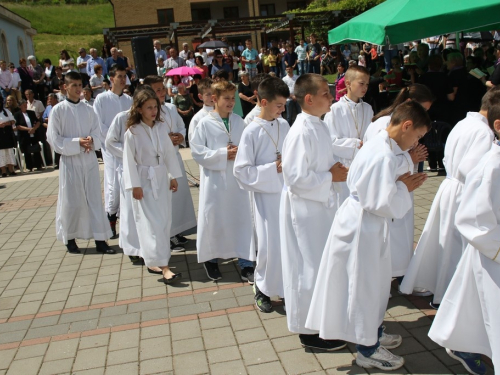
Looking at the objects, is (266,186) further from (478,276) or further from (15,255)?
(15,255)

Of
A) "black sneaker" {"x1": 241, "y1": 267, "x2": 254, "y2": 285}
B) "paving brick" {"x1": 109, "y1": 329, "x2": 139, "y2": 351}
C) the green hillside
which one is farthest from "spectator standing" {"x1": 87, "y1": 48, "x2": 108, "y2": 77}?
the green hillside

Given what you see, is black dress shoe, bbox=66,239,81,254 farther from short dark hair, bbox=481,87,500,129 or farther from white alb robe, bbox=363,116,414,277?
short dark hair, bbox=481,87,500,129

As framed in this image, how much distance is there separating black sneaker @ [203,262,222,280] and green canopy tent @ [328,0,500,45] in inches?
146

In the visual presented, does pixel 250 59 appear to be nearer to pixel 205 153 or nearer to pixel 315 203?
pixel 205 153

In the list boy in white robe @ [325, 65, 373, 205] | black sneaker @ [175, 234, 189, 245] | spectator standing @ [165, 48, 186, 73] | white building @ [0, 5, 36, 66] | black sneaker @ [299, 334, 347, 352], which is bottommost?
black sneaker @ [299, 334, 347, 352]

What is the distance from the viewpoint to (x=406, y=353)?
398 cm

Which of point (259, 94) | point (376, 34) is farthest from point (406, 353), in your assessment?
point (376, 34)

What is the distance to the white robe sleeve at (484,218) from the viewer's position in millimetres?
3121

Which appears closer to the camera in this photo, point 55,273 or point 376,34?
point 55,273

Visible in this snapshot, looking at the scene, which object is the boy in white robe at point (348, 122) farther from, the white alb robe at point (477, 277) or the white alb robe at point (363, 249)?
the white alb robe at point (477, 277)

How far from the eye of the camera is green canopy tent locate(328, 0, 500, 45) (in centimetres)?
662

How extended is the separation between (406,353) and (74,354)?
2.59 m

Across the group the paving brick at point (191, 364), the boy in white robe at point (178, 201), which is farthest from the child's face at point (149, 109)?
the paving brick at point (191, 364)

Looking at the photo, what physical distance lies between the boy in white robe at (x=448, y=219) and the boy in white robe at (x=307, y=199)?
0.99 m
